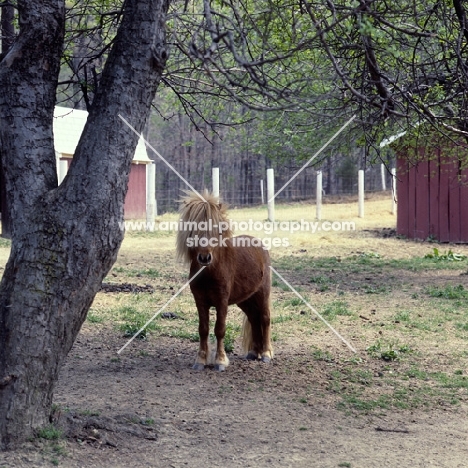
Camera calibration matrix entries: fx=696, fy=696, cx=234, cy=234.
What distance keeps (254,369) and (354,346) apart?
5.05 feet

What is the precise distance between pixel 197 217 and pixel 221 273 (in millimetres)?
622

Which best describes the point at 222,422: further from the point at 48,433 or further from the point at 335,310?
the point at 335,310

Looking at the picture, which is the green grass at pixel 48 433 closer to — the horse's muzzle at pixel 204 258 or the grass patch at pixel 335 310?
the horse's muzzle at pixel 204 258

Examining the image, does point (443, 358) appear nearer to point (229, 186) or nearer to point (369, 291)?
point (369, 291)

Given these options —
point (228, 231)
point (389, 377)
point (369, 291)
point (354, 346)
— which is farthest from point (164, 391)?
point (369, 291)

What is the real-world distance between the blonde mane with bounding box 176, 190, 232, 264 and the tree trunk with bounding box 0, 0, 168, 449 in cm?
194

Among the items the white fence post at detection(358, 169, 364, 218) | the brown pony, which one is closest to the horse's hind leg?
the brown pony

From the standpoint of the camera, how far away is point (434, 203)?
20.2m

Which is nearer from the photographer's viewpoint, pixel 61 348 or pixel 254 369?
pixel 61 348

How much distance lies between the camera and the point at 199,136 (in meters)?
45.0

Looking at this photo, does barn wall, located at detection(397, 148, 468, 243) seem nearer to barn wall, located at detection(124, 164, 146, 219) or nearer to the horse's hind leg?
the horse's hind leg

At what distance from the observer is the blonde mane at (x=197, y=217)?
21.6 feet

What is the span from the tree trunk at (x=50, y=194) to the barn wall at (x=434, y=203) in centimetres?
1463

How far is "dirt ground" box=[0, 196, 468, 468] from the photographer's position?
15.2 ft
